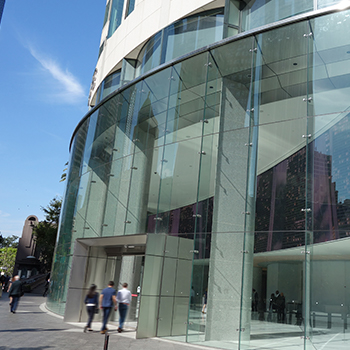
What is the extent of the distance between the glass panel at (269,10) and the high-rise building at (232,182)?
44 millimetres

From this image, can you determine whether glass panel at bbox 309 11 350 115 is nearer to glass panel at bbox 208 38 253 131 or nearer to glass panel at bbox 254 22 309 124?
glass panel at bbox 254 22 309 124

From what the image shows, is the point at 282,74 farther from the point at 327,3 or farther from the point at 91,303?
the point at 91,303

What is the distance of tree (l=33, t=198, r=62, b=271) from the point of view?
45.0 m

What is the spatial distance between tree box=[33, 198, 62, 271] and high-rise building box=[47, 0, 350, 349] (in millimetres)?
30336

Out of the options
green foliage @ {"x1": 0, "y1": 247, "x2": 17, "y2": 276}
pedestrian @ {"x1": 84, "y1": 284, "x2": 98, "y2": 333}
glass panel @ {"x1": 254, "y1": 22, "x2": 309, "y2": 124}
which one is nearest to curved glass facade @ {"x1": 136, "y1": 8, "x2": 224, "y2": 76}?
glass panel @ {"x1": 254, "y1": 22, "x2": 309, "y2": 124}

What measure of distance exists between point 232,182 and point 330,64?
14.3 ft

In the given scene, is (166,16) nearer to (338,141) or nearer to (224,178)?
(224,178)

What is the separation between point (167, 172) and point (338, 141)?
18.5 feet

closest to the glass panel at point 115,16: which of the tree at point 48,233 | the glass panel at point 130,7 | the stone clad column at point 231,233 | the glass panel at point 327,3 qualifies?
the glass panel at point 130,7

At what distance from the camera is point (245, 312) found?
1054cm

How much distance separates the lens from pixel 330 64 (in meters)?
11.0

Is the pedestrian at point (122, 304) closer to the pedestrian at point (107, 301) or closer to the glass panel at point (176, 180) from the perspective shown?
the pedestrian at point (107, 301)

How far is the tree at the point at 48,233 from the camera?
4503 centimetres

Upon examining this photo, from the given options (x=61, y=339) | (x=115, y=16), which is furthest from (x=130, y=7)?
(x=61, y=339)
